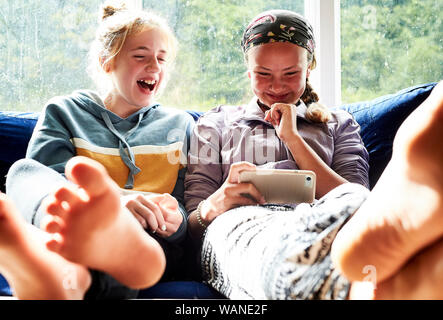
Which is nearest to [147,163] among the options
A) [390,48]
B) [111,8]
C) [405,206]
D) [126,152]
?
[126,152]

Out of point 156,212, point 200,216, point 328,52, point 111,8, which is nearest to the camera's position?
point 156,212

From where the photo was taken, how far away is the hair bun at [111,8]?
0.94m

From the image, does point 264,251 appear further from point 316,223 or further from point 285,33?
point 285,33

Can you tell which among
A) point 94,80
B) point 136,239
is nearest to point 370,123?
point 94,80

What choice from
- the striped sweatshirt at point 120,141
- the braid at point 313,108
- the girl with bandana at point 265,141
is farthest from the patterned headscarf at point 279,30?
the striped sweatshirt at point 120,141

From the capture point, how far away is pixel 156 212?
1.96ft

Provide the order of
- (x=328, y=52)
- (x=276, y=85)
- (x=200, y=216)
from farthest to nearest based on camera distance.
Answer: (x=328, y=52) < (x=276, y=85) < (x=200, y=216)

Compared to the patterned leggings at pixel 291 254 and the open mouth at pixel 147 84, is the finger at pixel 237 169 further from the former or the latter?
the open mouth at pixel 147 84

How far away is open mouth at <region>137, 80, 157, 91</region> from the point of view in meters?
0.82

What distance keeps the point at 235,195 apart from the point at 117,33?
15.4 inches

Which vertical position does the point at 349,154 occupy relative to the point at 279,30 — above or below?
below

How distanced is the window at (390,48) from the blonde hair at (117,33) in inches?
18.8

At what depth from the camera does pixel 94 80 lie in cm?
97

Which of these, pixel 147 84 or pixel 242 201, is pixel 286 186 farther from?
pixel 147 84
